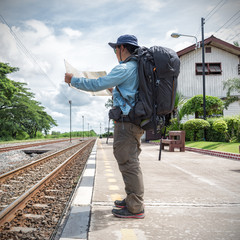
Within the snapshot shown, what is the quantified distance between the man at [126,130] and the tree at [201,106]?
18.6 metres

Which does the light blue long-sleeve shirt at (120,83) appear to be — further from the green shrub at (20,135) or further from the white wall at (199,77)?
the green shrub at (20,135)

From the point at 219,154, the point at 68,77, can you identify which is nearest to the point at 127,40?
the point at 68,77

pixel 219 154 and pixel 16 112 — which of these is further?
pixel 16 112

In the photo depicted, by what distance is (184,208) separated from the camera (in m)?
3.02

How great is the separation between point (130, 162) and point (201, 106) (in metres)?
19.1

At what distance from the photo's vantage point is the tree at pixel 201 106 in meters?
20.1

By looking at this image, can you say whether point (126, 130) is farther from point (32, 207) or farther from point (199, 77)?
point (199, 77)

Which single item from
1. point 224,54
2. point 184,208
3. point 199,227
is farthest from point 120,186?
point 224,54

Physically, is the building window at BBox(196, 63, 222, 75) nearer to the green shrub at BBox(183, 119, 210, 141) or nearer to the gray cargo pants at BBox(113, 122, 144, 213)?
the green shrub at BBox(183, 119, 210, 141)

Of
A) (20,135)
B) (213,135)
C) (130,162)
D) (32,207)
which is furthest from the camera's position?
(20,135)

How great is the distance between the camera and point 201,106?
20.5 meters

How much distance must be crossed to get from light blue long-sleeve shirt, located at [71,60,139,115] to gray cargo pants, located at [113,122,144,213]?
218 millimetres

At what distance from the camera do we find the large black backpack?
2623mm

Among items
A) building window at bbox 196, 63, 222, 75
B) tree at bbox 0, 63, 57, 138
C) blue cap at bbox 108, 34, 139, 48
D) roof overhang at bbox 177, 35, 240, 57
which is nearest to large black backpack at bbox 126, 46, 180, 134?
→ blue cap at bbox 108, 34, 139, 48
